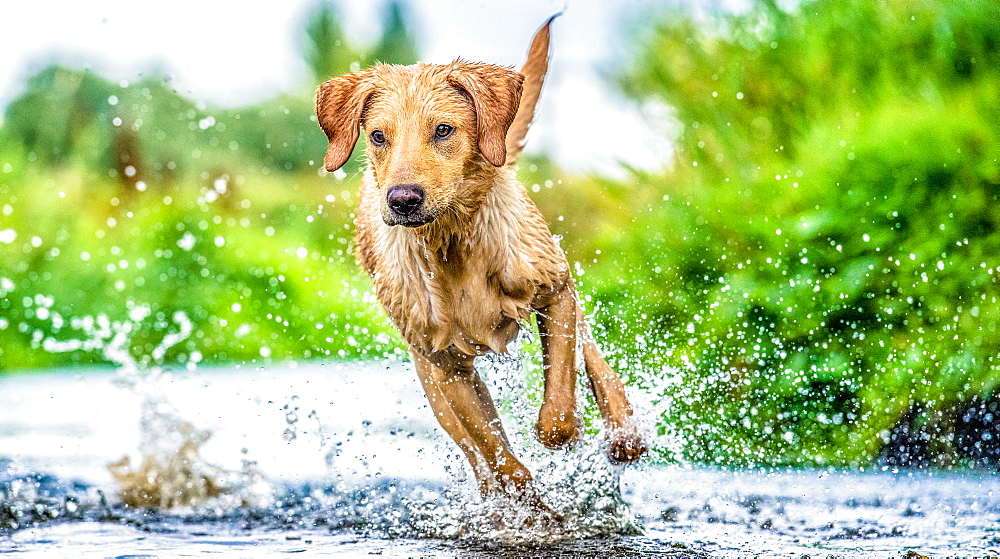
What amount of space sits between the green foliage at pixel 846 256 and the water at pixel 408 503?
2.32 ft

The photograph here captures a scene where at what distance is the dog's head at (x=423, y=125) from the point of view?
161 inches

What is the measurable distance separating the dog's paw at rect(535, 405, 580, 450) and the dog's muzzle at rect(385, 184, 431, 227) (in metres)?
1.07

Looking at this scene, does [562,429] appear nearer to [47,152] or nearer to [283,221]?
[283,221]

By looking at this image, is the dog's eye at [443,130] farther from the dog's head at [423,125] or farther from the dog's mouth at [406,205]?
the dog's mouth at [406,205]

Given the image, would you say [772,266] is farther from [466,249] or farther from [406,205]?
[406,205]

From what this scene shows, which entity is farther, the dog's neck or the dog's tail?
the dog's tail

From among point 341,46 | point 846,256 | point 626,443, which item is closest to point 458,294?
point 626,443

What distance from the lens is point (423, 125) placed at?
13.8 feet

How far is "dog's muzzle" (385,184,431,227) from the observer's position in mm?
4012

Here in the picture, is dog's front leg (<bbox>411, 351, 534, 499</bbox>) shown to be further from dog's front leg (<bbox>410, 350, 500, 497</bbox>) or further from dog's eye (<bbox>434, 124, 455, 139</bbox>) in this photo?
dog's eye (<bbox>434, 124, 455, 139</bbox>)

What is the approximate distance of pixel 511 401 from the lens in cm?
536

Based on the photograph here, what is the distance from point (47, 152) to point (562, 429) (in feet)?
44.0

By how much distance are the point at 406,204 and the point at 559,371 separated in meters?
1.13

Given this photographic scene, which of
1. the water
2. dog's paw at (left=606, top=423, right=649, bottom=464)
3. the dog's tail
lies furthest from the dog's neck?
the water
